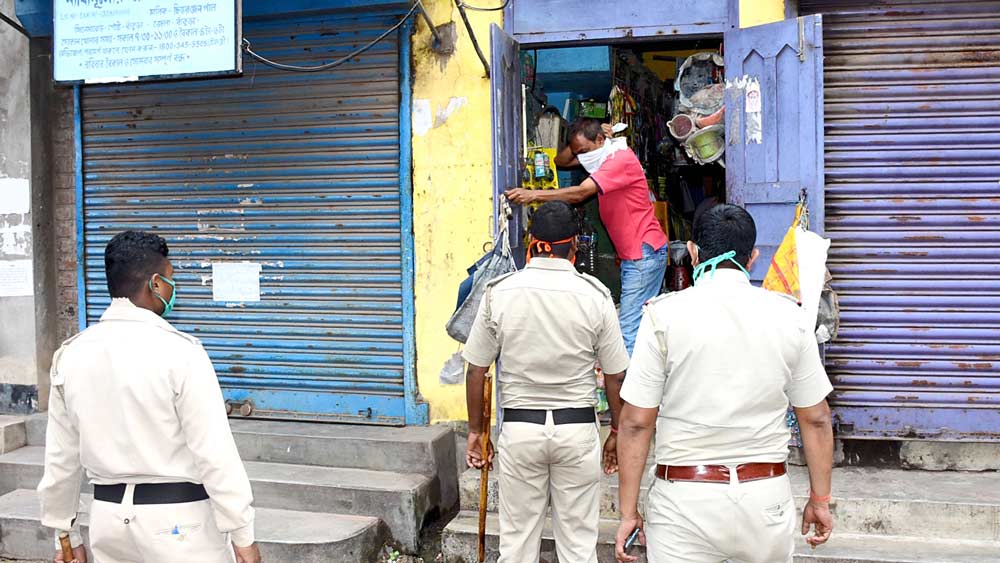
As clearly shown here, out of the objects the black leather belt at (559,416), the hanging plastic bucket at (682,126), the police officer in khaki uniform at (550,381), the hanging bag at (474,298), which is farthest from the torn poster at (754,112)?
the black leather belt at (559,416)

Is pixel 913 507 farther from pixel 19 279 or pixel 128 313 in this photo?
pixel 19 279

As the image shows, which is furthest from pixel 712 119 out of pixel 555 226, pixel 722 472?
pixel 722 472

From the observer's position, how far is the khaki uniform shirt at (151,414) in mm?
3025

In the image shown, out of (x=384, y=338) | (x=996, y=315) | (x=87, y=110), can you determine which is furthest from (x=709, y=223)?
(x=87, y=110)

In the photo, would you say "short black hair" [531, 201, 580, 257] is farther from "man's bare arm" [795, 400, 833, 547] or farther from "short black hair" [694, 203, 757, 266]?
"man's bare arm" [795, 400, 833, 547]

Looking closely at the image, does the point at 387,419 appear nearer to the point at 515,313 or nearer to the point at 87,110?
the point at 515,313

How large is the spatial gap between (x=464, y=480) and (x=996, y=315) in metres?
3.52

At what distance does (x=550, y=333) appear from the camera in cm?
407

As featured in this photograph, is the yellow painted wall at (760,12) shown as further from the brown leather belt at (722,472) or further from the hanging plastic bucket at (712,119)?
the brown leather belt at (722,472)

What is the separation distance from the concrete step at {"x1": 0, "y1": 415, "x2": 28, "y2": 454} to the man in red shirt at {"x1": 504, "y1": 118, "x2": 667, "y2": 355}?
448 centimetres

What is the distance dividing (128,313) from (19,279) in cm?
477

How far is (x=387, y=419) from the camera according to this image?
6.54 meters

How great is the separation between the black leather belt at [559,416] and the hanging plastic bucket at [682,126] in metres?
2.56

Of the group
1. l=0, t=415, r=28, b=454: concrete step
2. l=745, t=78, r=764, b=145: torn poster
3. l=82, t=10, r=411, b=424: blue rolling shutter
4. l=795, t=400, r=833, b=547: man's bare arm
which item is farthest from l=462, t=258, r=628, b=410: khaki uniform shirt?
l=0, t=415, r=28, b=454: concrete step
